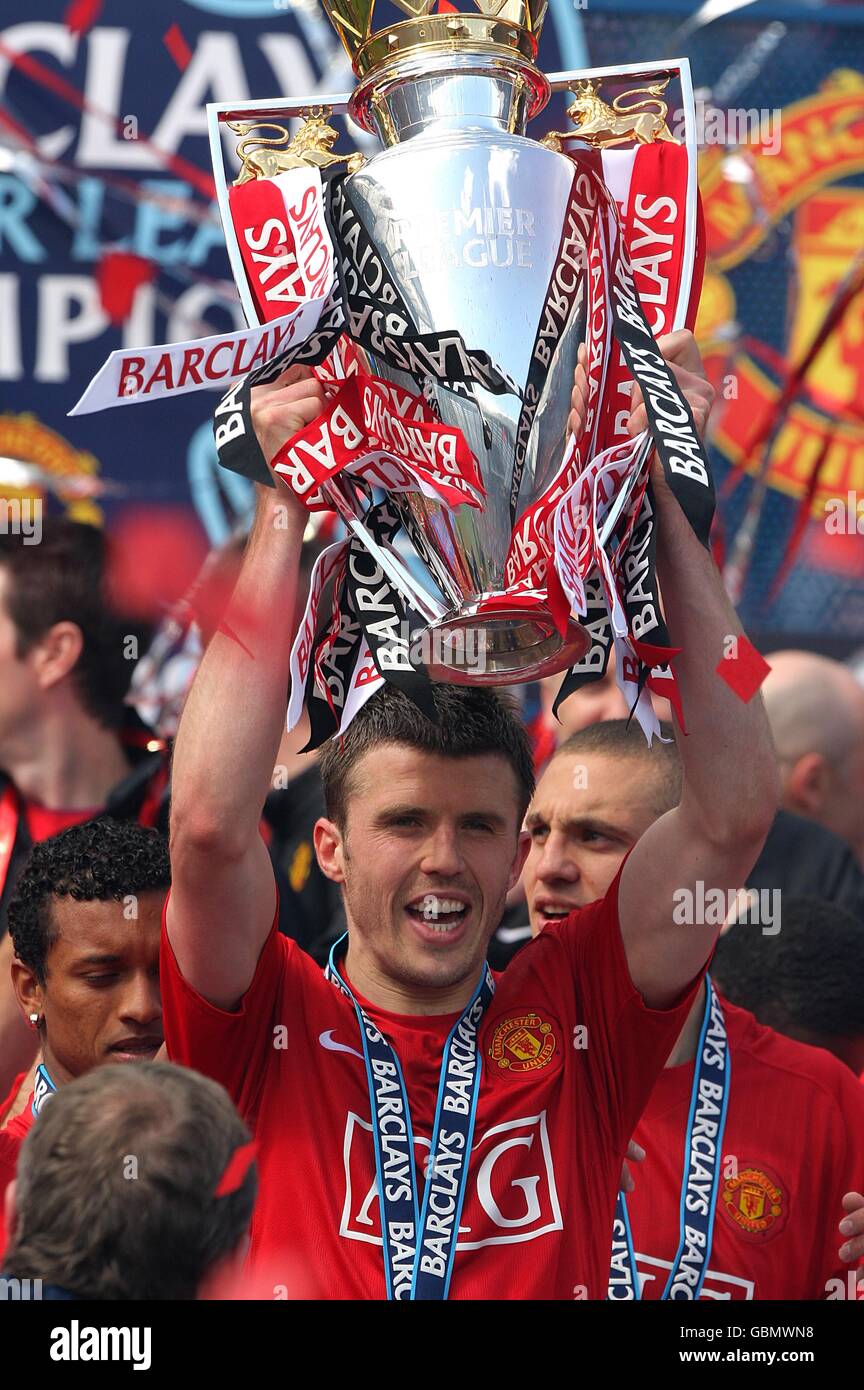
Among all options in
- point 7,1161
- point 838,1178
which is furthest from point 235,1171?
point 838,1178

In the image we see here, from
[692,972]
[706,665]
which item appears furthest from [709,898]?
[706,665]

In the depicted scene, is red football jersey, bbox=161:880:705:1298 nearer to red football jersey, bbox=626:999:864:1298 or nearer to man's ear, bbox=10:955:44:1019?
red football jersey, bbox=626:999:864:1298

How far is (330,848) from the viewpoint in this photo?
2.43 m

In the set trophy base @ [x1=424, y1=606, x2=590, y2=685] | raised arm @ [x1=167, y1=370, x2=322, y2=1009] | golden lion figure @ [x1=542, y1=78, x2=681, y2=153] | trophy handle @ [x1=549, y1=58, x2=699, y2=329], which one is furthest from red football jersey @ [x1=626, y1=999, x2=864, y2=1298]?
golden lion figure @ [x1=542, y1=78, x2=681, y2=153]

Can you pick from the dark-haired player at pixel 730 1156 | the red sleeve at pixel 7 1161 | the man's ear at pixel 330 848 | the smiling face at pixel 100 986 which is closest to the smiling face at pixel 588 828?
the dark-haired player at pixel 730 1156

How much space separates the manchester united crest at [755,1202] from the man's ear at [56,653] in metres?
1.84

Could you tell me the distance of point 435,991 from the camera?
2.31 meters

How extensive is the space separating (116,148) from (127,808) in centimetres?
217

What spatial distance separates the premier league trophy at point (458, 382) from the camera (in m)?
2.07

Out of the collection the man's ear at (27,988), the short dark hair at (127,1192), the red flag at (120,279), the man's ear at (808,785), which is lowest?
the short dark hair at (127,1192)

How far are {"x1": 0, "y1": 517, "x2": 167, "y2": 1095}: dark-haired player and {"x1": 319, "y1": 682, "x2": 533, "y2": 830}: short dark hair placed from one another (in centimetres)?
131

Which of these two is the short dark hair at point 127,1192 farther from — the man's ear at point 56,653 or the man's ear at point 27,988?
the man's ear at point 56,653

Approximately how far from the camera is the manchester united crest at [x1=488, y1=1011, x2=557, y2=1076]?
226cm

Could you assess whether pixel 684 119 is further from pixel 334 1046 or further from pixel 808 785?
pixel 808 785
